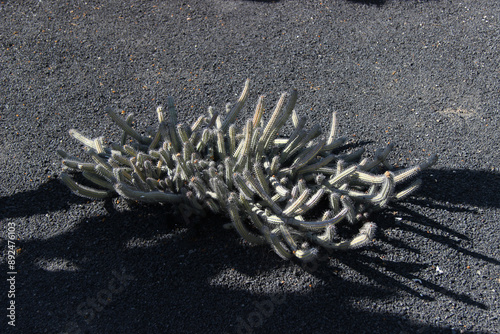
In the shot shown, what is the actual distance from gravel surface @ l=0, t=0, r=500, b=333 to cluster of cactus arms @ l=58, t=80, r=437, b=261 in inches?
8.6

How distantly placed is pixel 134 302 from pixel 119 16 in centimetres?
369

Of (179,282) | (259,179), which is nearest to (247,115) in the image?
(259,179)

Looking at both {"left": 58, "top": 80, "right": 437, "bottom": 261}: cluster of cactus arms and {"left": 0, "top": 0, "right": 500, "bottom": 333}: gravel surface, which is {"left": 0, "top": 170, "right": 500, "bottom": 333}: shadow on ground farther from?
{"left": 58, "top": 80, "right": 437, "bottom": 261}: cluster of cactus arms

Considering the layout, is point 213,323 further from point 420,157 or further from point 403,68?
point 403,68

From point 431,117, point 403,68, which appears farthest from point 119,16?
point 431,117

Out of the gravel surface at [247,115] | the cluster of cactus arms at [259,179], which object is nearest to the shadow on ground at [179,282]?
the gravel surface at [247,115]

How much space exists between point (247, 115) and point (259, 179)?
1252 mm

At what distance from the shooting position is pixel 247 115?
12.7 ft

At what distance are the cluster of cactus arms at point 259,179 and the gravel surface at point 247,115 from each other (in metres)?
0.22

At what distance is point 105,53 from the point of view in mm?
4477

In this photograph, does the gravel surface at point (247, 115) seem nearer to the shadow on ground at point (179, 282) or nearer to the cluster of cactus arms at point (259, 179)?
the shadow on ground at point (179, 282)

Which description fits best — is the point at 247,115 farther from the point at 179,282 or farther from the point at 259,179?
the point at 179,282

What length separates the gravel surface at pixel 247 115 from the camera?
2578 millimetres

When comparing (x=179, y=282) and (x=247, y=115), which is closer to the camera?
(x=179, y=282)
